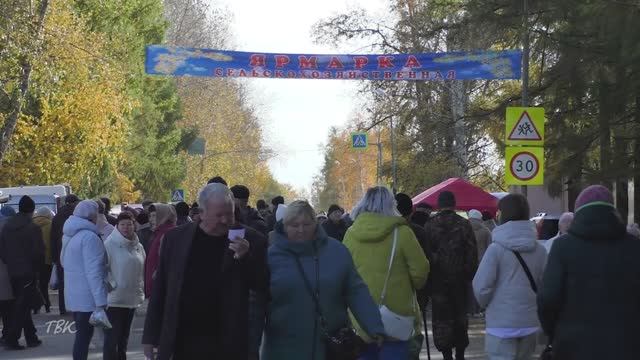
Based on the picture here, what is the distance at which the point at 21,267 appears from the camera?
55.9ft

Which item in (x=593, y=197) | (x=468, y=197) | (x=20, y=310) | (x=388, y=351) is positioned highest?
(x=593, y=197)

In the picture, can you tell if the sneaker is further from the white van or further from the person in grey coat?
the white van

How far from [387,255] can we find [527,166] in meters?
10.3

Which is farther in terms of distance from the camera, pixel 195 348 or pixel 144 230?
pixel 144 230

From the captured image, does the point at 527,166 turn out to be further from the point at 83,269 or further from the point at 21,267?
the point at 83,269

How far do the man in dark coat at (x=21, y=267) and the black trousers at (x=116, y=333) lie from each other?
4.37 m

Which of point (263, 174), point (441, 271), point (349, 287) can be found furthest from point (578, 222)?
point (263, 174)

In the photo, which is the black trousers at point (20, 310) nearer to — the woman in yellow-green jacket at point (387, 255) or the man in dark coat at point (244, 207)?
the man in dark coat at point (244, 207)

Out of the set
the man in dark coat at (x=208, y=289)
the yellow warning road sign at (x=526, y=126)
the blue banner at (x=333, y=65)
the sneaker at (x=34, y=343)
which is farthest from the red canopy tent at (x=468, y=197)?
the man in dark coat at (x=208, y=289)

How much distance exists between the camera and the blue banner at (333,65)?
1169 inches

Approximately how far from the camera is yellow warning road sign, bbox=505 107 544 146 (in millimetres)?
19328

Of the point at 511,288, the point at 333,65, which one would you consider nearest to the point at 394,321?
the point at 511,288

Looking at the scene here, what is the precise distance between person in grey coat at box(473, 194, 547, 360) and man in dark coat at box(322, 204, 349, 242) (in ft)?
34.1

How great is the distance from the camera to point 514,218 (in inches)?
392
